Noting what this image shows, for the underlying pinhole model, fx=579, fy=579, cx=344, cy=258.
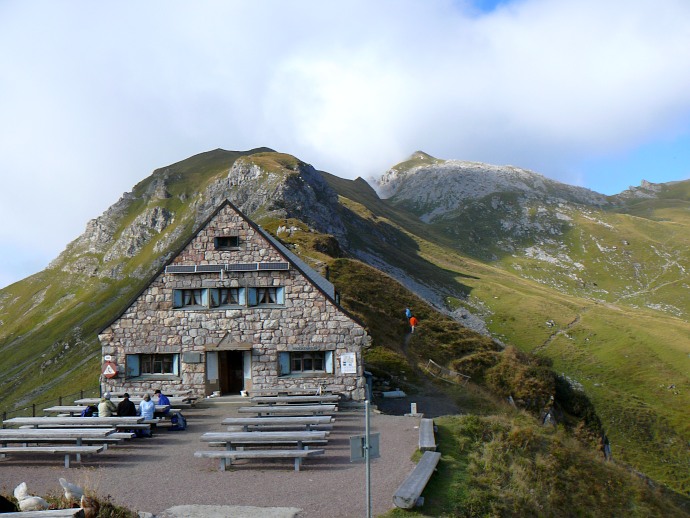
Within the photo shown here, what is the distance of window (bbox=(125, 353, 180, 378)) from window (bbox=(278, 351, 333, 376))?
5457 millimetres

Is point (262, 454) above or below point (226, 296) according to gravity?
below

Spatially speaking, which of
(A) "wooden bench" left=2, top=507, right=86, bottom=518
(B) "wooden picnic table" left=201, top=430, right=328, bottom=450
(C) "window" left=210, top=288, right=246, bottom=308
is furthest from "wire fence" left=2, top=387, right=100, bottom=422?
(A) "wooden bench" left=2, top=507, right=86, bottom=518

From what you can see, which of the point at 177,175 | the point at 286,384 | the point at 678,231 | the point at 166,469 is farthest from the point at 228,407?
the point at 678,231

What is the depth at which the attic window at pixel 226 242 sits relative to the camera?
99.5ft

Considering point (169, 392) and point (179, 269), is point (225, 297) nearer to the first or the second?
point (179, 269)

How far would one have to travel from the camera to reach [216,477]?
52.8 feet

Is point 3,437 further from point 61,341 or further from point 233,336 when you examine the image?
point 61,341

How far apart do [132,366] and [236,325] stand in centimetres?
574

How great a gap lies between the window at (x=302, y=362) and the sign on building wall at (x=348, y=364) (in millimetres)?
1017

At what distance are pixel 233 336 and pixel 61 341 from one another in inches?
3315

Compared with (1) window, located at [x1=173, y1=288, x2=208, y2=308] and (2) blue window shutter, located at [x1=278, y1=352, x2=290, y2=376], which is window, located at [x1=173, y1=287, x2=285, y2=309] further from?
(2) blue window shutter, located at [x1=278, y1=352, x2=290, y2=376]

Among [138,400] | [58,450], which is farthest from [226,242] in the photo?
[58,450]

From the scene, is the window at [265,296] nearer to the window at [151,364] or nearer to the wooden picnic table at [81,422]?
the window at [151,364]

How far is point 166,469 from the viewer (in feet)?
56.0
